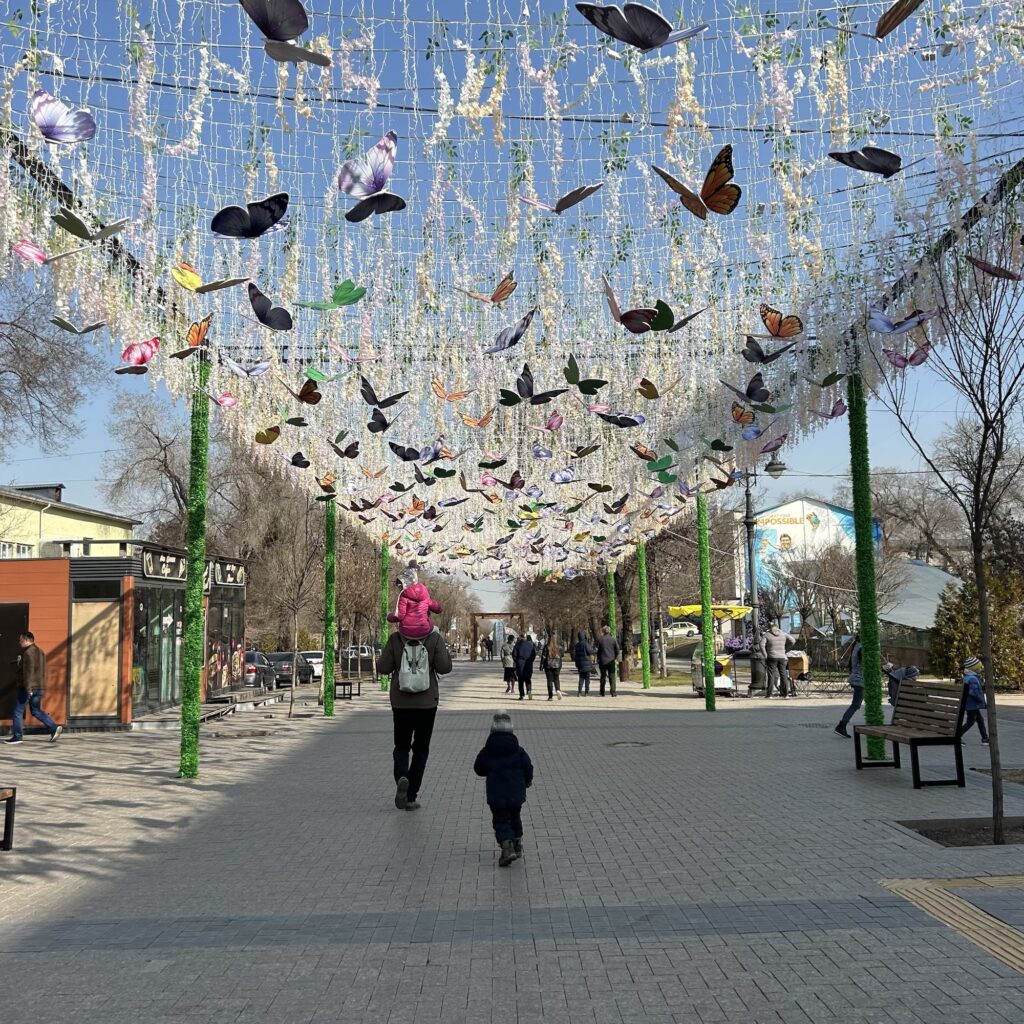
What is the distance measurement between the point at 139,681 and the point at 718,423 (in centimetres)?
1288

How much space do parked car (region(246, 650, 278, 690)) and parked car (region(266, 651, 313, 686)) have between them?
698 millimetres

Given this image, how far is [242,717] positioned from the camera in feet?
68.6

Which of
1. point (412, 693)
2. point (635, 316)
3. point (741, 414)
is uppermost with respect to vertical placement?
point (741, 414)

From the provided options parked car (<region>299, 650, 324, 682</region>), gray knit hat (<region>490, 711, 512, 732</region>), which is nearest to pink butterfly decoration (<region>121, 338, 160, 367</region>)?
gray knit hat (<region>490, 711, 512, 732</region>)

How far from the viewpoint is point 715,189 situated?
5992 mm

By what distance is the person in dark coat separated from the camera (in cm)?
673

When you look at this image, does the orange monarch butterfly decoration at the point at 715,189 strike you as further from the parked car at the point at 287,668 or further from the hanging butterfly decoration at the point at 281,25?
the parked car at the point at 287,668

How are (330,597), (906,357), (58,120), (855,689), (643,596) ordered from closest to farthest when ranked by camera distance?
(58,120)
(906,357)
(855,689)
(330,597)
(643,596)

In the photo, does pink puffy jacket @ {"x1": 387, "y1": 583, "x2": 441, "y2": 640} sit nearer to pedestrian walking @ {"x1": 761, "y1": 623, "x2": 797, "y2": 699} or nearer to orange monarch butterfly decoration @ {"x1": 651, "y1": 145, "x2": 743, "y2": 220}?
orange monarch butterfly decoration @ {"x1": 651, "y1": 145, "x2": 743, "y2": 220}

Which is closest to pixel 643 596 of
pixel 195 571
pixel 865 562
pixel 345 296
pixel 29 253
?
pixel 865 562

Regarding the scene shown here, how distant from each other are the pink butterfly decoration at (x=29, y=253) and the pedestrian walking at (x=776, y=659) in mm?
17516

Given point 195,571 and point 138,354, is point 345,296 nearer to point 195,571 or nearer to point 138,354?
point 138,354

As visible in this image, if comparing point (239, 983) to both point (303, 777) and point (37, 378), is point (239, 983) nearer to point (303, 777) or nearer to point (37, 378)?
point (303, 777)

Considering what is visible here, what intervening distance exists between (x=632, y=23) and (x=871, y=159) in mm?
2302
